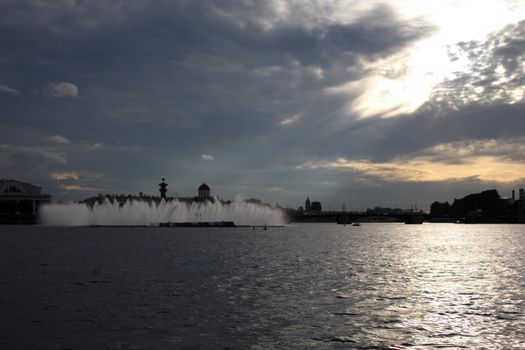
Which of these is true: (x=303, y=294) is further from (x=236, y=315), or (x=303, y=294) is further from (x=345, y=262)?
(x=345, y=262)

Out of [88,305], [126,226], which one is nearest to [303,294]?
[88,305]

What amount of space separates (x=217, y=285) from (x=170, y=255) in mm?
28953

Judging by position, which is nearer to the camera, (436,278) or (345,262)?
(436,278)

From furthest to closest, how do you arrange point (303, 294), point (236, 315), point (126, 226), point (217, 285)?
point (126, 226), point (217, 285), point (303, 294), point (236, 315)

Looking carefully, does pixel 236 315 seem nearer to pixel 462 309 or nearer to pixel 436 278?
pixel 462 309

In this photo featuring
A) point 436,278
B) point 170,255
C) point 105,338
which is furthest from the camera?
point 170,255

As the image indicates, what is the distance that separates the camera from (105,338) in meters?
23.6

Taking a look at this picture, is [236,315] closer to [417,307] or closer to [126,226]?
[417,307]

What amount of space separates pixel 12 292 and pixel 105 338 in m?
15.4

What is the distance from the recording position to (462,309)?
101 ft

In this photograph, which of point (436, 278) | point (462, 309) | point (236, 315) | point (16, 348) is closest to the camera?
point (16, 348)

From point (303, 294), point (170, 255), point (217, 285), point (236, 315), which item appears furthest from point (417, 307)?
point (170, 255)

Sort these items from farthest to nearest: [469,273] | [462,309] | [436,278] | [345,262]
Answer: [345,262], [469,273], [436,278], [462,309]

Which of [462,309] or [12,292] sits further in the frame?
[12,292]
